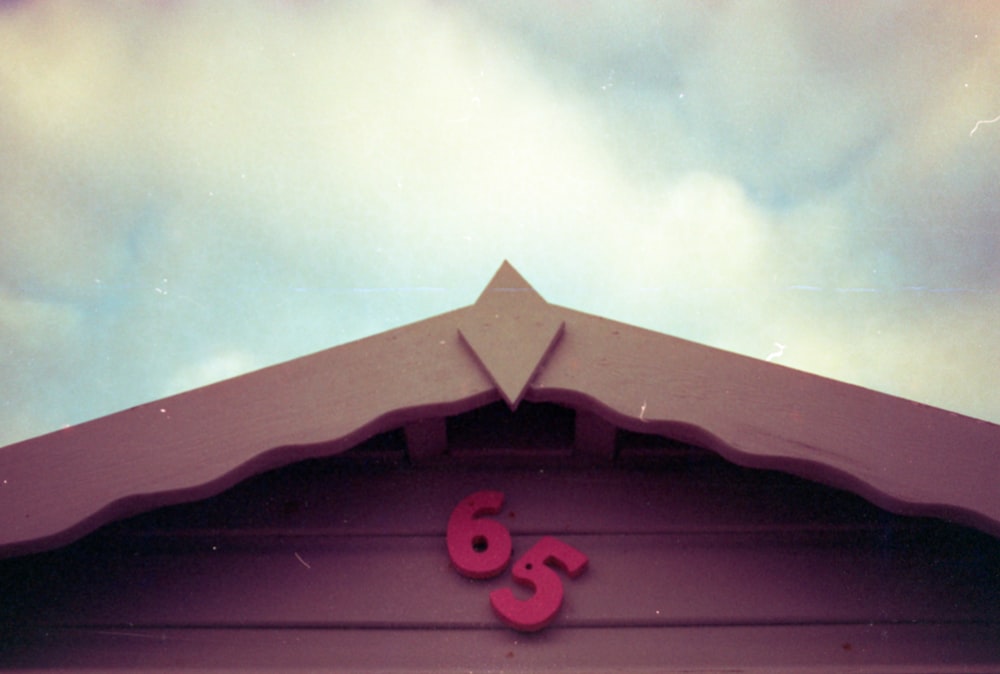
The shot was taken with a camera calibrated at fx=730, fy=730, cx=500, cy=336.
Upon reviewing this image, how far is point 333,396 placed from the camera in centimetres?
233

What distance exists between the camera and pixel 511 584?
7.43 ft

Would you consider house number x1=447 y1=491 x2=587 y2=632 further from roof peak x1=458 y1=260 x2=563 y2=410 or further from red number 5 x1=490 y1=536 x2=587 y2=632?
roof peak x1=458 y1=260 x2=563 y2=410

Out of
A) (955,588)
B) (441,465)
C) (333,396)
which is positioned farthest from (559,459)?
(955,588)

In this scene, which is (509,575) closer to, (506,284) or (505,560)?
(505,560)

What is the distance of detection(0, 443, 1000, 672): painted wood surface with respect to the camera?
2094mm

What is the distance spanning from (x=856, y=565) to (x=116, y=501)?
7.38ft

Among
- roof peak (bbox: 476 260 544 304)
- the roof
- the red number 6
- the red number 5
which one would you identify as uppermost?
roof peak (bbox: 476 260 544 304)

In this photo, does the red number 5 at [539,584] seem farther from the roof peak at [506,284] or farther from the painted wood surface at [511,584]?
the roof peak at [506,284]

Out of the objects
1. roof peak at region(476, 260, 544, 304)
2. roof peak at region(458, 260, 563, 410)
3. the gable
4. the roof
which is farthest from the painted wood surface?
roof peak at region(476, 260, 544, 304)

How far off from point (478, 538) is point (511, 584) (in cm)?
19

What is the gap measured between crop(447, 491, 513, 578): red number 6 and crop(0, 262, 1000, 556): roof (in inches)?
14.4

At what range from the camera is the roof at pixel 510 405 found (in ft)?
6.81

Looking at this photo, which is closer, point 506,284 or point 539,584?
point 539,584

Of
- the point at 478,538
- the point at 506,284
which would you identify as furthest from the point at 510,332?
the point at 478,538
